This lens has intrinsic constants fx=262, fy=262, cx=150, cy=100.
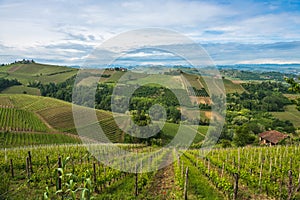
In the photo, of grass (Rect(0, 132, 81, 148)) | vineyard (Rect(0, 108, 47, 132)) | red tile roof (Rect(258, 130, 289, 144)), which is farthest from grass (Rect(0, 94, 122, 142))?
red tile roof (Rect(258, 130, 289, 144))

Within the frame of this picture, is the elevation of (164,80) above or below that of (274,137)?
above

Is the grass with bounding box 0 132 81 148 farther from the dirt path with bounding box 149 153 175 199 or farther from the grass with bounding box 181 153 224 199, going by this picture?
the grass with bounding box 181 153 224 199

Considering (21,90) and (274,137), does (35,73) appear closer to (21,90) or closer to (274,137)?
(21,90)

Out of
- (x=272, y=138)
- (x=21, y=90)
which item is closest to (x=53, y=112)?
(x=21, y=90)

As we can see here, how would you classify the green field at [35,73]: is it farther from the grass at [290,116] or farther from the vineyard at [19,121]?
the grass at [290,116]

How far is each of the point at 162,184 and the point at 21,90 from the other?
76771 millimetres

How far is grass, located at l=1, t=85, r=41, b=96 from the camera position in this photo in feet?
245

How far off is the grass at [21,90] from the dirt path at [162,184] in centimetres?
7071

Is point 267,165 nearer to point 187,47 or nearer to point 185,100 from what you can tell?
point 187,47

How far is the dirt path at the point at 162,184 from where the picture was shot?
9039 millimetres

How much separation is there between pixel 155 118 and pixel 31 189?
15.1m

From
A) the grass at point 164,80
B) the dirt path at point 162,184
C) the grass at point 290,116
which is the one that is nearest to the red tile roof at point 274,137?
the grass at point 290,116

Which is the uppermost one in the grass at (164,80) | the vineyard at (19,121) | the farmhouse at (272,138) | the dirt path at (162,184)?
the grass at (164,80)

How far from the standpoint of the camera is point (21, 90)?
252 ft
